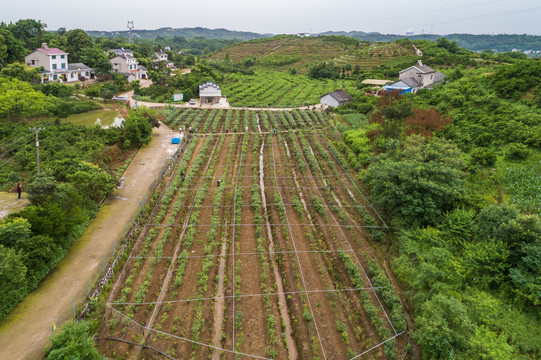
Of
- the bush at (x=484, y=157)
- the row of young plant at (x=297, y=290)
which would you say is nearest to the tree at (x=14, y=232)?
the row of young plant at (x=297, y=290)

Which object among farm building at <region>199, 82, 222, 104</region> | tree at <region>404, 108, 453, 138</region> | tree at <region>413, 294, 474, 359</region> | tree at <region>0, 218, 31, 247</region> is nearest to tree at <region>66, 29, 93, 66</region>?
farm building at <region>199, 82, 222, 104</region>

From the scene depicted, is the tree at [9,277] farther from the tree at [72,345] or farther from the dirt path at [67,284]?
the tree at [72,345]

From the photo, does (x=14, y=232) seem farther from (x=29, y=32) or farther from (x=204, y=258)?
(x=29, y=32)

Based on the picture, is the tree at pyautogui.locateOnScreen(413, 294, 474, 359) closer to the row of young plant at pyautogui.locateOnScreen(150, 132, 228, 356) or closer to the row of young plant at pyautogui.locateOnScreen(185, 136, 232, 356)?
the row of young plant at pyautogui.locateOnScreen(185, 136, 232, 356)

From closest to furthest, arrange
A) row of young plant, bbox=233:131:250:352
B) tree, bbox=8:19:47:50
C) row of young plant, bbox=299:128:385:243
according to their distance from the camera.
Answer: row of young plant, bbox=233:131:250:352 → row of young plant, bbox=299:128:385:243 → tree, bbox=8:19:47:50

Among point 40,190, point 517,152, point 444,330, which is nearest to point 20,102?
point 40,190

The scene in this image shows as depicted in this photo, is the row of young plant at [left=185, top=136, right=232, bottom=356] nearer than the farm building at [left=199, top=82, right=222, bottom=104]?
Yes

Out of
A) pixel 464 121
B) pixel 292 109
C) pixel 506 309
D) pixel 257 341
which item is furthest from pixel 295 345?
pixel 292 109
